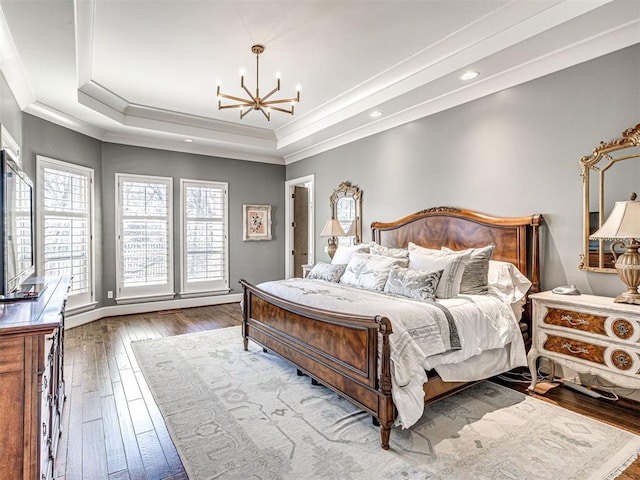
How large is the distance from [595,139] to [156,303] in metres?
6.11

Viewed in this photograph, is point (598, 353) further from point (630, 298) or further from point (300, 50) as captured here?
point (300, 50)

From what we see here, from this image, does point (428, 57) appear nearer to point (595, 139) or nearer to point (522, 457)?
point (595, 139)

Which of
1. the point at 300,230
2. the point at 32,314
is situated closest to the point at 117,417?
the point at 32,314

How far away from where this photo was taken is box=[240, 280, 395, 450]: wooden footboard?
219 cm

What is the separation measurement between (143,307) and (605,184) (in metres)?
6.17

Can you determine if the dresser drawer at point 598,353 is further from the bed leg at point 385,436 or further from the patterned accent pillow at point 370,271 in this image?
the bed leg at point 385,436

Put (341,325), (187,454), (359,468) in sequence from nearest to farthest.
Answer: (359,468), (187,454), (341,325)

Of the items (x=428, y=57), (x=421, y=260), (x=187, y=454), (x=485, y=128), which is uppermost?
(x=428, y=57)

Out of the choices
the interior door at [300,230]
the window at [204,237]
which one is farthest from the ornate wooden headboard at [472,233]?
the window at [204,237]

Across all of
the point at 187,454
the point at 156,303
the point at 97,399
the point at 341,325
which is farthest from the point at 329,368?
the point at 156,303

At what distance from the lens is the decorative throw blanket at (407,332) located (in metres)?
2.20

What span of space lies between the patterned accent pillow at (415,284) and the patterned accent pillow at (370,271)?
230mm

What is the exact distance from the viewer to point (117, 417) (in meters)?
2.58

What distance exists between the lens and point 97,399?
285 cm
